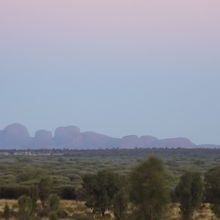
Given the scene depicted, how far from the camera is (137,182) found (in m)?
29.4

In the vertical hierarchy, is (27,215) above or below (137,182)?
below

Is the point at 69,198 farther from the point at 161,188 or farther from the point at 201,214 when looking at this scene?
the point at 161,188

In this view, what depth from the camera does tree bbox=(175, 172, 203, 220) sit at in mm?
35594

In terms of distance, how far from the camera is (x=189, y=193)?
3559cm

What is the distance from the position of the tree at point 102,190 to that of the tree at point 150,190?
32.4 ft

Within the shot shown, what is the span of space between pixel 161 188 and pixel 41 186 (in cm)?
1486

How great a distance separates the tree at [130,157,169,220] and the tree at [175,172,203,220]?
20.9ft

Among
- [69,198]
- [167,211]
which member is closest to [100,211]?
[167,211]

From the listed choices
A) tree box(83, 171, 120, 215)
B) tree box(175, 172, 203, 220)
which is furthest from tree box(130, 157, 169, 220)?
tree box(83, 171, 120, 215)

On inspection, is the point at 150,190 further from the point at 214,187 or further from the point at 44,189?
the point at 44,189

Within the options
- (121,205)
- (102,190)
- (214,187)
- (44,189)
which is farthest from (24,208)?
(214,187)

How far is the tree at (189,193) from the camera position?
35.6 m

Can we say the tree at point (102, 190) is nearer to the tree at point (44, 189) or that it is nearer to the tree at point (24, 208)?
the tree at point (44, 189)

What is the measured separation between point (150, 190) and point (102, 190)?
10.6 metres
